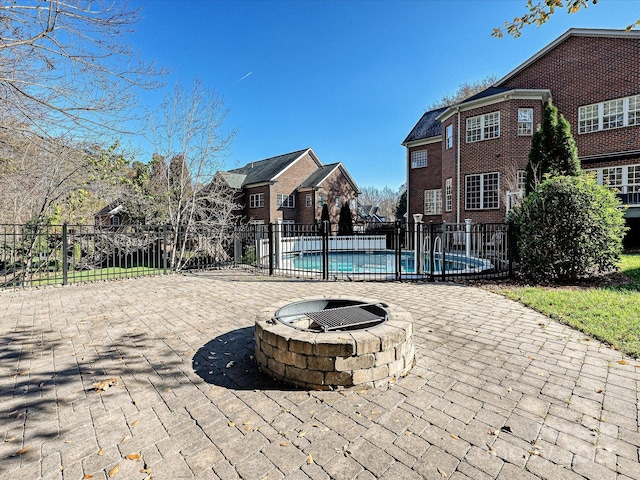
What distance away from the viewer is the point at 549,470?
201cm

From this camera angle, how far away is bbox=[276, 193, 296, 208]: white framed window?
29359 mm

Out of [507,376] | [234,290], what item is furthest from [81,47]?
[507,376]

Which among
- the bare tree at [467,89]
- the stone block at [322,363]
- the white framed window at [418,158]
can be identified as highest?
the bare tree at [467,89]

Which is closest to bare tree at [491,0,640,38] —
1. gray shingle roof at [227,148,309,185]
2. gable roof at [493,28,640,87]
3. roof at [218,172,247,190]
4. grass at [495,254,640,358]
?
grass at [495,254,640,358]

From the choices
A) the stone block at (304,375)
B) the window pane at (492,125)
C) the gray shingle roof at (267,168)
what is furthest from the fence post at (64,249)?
the gray shingle roof at (267,168)

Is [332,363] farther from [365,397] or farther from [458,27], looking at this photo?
[458,27]

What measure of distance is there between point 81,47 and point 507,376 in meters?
6.72

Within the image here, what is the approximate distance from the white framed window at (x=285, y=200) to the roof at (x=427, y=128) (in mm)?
11766

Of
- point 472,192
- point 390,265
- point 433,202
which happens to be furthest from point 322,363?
point 433,202

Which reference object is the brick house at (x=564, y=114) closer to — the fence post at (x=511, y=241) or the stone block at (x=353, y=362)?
the fence post at (x=511, y=241)

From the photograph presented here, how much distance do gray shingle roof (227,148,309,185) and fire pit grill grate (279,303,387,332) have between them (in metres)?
25.5

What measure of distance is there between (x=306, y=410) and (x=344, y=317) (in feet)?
4.43

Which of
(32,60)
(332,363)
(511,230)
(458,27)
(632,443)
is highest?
(458,27)

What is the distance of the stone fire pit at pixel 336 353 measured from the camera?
9.98 ft
